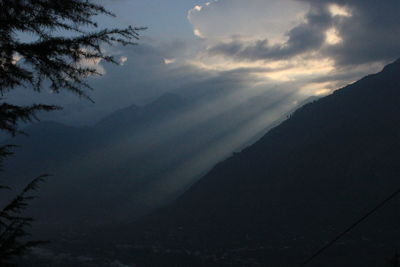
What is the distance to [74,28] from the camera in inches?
228

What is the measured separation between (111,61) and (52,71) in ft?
3.36

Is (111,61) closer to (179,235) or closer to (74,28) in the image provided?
(74,28)

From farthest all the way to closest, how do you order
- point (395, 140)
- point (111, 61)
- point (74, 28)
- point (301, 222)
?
point (395, 140) → point (301, 222) → point (111, 61) → point (74, 28)

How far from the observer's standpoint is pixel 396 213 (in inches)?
6526

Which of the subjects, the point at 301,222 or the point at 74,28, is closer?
the point at 74,28

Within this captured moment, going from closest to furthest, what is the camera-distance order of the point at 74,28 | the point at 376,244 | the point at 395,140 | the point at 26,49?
the point at 26,49 → the point at 74,28 → the point at 376,244 → the point at 395,140

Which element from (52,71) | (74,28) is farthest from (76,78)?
(74,28)

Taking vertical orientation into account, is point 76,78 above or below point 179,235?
above

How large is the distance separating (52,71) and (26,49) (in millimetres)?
589

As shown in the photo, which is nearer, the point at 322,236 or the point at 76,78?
the point at 76,78

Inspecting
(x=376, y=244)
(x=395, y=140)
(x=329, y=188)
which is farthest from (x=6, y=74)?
(x=395, y=140)

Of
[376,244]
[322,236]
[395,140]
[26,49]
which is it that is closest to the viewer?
[26,49]

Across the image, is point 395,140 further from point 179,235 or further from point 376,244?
point 179,235

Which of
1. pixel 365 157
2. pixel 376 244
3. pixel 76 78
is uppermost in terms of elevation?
pixel 76 78
